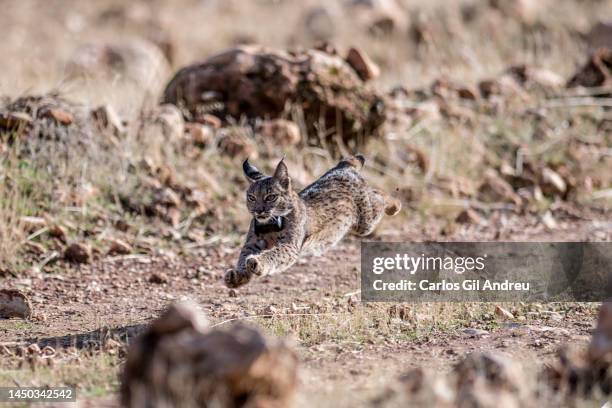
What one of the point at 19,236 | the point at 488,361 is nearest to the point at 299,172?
the point at 19,236

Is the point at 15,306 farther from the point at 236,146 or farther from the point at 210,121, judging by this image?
the point at 210,121

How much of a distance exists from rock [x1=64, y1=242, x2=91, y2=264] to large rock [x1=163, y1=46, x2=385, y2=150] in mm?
3536

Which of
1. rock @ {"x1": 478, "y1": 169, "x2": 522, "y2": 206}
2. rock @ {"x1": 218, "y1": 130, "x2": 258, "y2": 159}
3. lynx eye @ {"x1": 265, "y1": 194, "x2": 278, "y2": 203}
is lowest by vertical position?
lynx eye @ {"x1": 265, "y1": 194, "x2": 278, "y2": 203}

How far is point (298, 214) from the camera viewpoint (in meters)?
9.38

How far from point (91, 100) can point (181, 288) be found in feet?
15.8

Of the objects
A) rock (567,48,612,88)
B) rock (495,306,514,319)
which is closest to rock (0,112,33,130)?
rock (495,306,514,319)

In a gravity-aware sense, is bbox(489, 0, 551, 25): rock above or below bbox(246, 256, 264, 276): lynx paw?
above

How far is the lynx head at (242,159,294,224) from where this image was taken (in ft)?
29.6

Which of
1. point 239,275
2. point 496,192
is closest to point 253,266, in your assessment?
point 239,275

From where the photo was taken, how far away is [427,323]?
8586 millimetres

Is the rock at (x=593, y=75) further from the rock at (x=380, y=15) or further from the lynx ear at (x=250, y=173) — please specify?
the lynx ear at (x=250, y=173)

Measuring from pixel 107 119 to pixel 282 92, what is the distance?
2.46m

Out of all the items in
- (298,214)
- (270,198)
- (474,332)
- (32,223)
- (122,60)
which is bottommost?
(474,332)

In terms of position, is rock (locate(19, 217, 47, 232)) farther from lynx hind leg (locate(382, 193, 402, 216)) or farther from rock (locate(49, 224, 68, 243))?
lynx hind leg (locate(382, 193, 402, 216))
